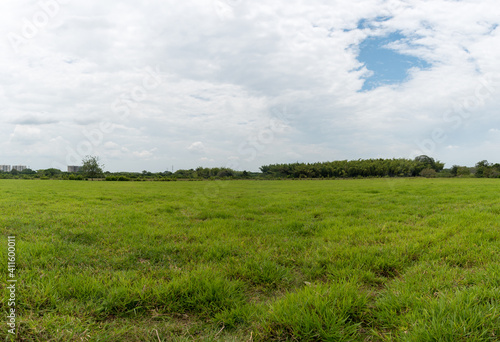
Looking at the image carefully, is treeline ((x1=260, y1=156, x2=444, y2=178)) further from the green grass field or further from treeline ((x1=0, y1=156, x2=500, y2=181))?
the green grass field

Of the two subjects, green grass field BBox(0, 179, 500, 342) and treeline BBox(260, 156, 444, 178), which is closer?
green grass field BBox(0, 179, 500, 342)

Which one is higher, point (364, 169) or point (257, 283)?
point (364, 169)

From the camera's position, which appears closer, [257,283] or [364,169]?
[257,283]

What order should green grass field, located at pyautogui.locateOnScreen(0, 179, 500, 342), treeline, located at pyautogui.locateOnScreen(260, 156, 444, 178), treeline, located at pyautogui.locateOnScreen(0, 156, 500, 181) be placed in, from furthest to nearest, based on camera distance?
treeline, located at pyautogui.locateOnScreen(260, 156, 444, 178), treeline, located at pyautogui.locateOnScreen(0, 156, 500, 181), green grass field, located at pyautogui.locateOnScreen(0, 179, 500, 342)

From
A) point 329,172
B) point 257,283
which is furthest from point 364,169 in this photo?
point 257,283

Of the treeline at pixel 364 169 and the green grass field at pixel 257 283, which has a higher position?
the treeline at pixel 364 169

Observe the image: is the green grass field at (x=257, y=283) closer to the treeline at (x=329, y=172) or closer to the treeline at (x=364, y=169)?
the treeline at (x=329, y=172)

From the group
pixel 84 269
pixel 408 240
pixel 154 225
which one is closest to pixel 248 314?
pixel 84 269

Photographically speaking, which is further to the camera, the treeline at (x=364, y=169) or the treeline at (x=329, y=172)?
the treeline at (x=364, y=169)

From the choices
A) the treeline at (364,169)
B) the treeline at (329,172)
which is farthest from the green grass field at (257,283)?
the treeline at (364,169)

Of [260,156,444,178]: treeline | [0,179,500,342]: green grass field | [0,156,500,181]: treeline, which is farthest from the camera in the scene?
[260,156,444,178]: treeline

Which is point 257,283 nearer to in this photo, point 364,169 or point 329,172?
point 329,172

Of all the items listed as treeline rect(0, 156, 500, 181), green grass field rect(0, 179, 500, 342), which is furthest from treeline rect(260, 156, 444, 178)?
green grass field rect(0, 179, 500, 342)

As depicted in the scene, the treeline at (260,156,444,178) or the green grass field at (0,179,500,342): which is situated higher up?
the treeline at (260,156,444,178)
